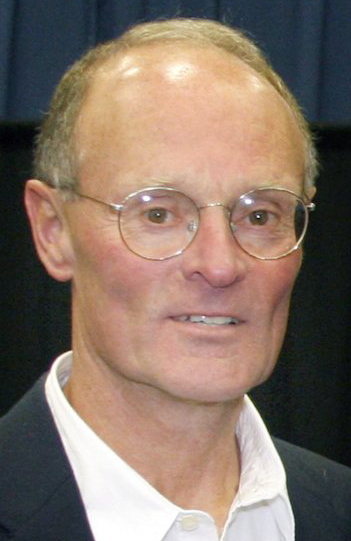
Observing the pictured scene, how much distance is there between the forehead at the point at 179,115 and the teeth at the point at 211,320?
18 cm

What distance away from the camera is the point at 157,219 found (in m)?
1.49

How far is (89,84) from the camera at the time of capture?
1586 mm

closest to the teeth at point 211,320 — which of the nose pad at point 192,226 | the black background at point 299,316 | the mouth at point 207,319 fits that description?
the mouth at point 207,319

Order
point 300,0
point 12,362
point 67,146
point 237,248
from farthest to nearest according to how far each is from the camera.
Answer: point 300,0 < point 12,362 < point 67,146 < point 237,248

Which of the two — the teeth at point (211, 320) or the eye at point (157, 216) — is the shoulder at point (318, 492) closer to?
the teeth at point (211, 320)

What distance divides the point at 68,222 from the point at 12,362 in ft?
3.34

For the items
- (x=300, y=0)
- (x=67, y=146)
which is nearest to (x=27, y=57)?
(x=300, y=0)

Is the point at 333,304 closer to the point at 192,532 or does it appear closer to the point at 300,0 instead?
the point at 300,0

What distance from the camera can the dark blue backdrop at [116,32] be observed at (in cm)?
295

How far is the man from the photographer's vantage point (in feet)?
4.80

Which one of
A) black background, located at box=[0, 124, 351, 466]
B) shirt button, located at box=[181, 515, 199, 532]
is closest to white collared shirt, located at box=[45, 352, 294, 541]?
shirt button, located at box=[181, 515, 199, 532]

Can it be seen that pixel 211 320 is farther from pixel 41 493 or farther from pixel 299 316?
pixel 299 316

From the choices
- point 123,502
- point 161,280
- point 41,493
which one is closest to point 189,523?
point 123,502

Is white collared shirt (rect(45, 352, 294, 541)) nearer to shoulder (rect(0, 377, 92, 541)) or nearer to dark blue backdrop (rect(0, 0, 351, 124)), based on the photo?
shoulder (rect(0, 377, 92, 541))
